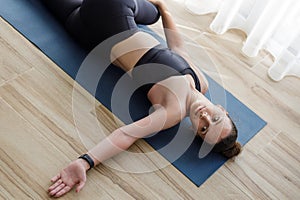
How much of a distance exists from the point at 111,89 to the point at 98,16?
31cm

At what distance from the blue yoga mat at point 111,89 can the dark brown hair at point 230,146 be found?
36mm

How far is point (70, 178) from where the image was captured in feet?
4.83

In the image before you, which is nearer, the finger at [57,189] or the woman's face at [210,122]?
the finger at [57,189]

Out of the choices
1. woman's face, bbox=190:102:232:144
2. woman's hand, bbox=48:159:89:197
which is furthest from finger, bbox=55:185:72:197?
woman's face, bbox=190:102:232:144

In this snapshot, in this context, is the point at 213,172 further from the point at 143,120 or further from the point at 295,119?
the point at 295,119

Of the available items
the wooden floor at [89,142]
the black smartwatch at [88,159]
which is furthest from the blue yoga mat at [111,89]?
the black smartwatch at [88,159]

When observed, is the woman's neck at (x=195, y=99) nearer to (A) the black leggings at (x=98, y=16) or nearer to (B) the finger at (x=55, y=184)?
(A) the black leggings at (x=98, y=16)

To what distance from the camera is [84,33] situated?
1821 mm

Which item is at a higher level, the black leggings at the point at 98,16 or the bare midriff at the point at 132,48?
the black leggings at the point at 98,16

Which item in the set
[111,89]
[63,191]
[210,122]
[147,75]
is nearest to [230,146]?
[210,122]

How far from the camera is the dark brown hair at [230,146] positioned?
165 centimetres

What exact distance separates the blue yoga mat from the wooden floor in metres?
0.03

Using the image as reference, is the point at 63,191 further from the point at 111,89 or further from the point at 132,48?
the point at 132,48

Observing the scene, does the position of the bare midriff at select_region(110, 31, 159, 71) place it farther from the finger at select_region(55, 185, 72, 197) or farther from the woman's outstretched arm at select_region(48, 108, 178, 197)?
the finger at select_region(55, 185, 72, 197)
